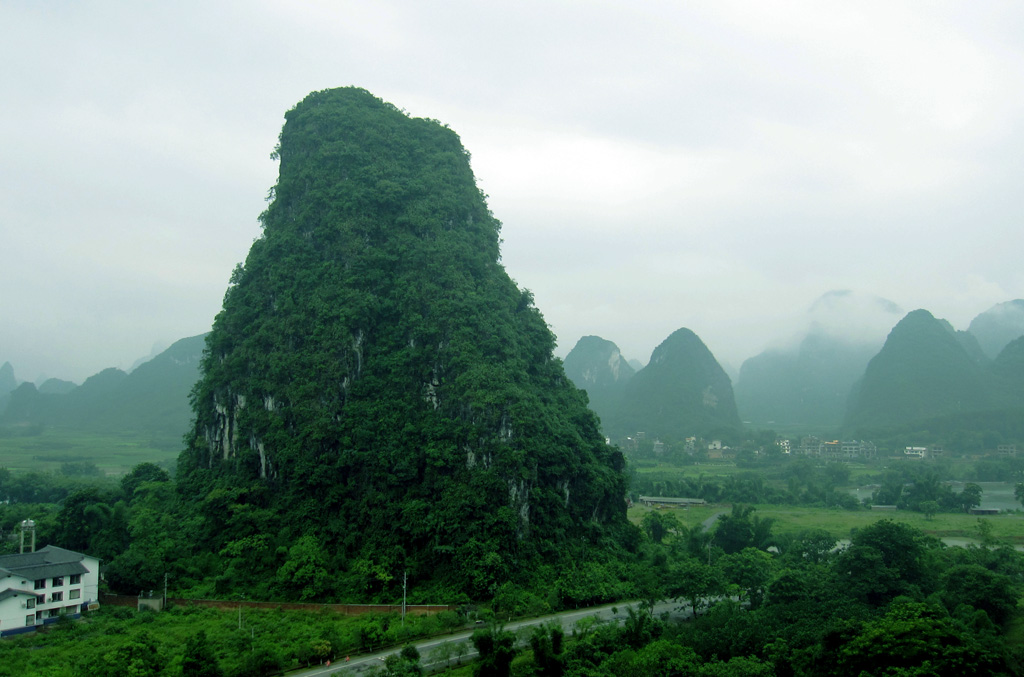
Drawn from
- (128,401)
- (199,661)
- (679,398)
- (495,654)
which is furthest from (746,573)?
(128,401)

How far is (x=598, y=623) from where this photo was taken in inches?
806

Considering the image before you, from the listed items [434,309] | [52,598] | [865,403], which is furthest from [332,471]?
[865,403]

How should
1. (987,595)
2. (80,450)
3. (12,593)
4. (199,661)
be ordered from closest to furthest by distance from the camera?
(199,661)
(987,595)
(12,593)
(80,450)

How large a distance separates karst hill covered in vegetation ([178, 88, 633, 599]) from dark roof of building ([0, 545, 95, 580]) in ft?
14.7

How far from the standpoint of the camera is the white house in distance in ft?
68.5

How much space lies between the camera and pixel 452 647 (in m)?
19.0

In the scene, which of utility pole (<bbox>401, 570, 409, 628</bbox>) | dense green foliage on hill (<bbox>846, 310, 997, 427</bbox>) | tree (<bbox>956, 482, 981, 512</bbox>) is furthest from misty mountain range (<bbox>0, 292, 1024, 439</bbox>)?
utility pole (<bbox>401, 570, 409, 628</bbox>)

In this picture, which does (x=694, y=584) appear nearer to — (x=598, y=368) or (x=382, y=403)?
Result: (x=382, y=403)

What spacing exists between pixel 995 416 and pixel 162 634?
7974 cm

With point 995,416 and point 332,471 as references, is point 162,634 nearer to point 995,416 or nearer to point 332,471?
point 332,471

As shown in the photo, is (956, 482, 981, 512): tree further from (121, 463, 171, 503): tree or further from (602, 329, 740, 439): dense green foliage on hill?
(121, 463, 171, 503): tree

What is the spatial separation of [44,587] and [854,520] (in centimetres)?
3891

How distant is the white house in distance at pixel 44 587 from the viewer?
20.9 m

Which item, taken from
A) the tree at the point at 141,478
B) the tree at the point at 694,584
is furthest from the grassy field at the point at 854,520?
the tree at the point at 141,478
